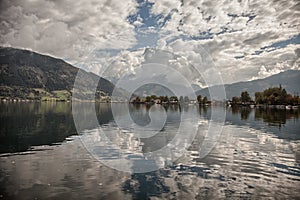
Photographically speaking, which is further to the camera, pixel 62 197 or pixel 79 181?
pixel 79 181

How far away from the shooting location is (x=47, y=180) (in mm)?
19656

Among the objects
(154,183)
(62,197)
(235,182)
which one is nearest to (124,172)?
(154,183)

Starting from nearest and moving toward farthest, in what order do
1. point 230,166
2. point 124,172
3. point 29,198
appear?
1. point 29,198
2. point 124,172
3. point 230,166

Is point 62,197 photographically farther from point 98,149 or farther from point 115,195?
point 98,149

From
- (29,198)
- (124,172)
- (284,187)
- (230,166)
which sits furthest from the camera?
(230,166)

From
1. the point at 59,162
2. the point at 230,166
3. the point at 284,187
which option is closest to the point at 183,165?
the point at 230,166

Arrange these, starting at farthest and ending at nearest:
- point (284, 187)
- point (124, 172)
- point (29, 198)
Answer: point (124, 172) → point (284, 187) → point (29, 198)

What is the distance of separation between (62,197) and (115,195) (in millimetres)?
3328

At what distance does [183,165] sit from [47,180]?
12514 millimetres

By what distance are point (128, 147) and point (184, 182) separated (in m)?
15.8

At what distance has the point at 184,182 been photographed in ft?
64.4

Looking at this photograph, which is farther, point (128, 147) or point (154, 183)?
point (128, 147)

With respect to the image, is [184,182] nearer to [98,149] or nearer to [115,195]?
[115,195]

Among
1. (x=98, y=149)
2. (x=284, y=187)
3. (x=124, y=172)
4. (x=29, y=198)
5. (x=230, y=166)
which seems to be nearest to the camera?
(x=29, y=198)
